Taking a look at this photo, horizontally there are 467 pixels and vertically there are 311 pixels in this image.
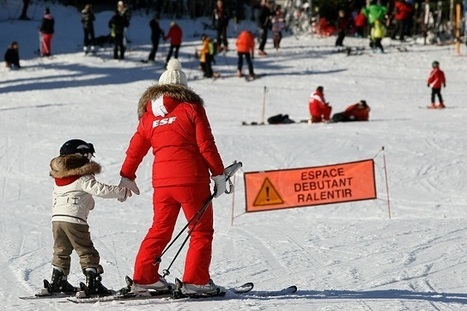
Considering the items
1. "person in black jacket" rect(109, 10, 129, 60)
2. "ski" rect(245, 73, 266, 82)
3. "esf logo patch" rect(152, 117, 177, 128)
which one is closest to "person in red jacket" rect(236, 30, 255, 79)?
"ski" rect(245, 73, 266, 82)

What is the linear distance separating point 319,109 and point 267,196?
8344mm

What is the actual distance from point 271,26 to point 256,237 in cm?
2152

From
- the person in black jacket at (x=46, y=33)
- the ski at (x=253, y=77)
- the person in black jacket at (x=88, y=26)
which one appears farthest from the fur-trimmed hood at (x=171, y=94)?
the person in black jacket at (x=46, y=33)

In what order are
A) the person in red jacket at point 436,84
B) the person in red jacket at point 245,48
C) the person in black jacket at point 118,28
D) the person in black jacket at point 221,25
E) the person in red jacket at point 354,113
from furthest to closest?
the person in black jacket at point 221,25
the person in black jacket at point 118,28
the person in red jacket at point 245,48
the person in red jacket at point 436,84
the person in red jacket at point 354,113

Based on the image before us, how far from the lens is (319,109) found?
20547 millimetres

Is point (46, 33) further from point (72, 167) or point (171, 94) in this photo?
point (171, 94)

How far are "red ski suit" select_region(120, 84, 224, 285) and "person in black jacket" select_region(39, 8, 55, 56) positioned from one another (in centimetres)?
2244

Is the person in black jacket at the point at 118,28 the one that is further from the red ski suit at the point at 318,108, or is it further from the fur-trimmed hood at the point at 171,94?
the fur-trimmed hood at the point at 171,94

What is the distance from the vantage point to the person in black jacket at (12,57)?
27266 mm

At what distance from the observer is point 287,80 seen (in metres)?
26.6

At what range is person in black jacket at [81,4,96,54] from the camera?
2847cm

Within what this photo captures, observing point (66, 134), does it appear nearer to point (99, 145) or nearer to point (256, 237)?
point (99, 145)

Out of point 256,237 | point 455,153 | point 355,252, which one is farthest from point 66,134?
point 355,252

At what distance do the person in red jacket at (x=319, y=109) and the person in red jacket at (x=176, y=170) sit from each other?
13.5 m
